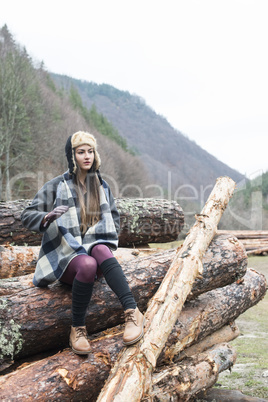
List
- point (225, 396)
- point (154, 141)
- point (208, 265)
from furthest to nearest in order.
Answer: point (154, 141)
point (208, 265)
point (225, 396)

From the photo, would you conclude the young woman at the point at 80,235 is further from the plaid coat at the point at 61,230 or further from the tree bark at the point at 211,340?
the tree bark at the point at 211,340

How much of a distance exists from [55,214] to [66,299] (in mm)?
829

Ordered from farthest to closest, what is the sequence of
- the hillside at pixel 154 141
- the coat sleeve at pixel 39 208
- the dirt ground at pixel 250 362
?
the hillside at pixel 154 141
the dirt ground at pixel 250 362
the coat sleeve at pixel 39 208

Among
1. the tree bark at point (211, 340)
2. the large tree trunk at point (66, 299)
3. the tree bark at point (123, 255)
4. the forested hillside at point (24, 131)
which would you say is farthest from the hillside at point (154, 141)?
the large tree trunk at point (66, 299)

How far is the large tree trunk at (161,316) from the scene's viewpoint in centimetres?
275

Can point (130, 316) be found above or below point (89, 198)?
below

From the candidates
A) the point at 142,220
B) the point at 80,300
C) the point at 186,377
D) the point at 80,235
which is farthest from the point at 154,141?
the point at 80,300

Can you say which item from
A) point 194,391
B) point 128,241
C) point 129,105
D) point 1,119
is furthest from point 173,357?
point 129,105

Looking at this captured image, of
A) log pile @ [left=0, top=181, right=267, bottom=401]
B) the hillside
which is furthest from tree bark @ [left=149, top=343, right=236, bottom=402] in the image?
the hillside

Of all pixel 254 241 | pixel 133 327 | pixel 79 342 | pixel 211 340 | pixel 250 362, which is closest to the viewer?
pixel 133 327

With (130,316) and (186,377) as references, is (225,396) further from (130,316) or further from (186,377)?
(130,316)

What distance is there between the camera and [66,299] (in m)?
3.52

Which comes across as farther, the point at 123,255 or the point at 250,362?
the point at 123,255

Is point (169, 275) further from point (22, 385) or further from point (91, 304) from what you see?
point (22, 385)
